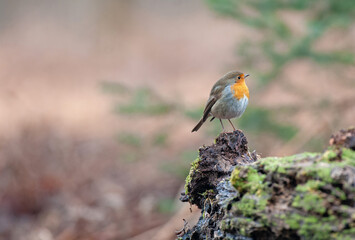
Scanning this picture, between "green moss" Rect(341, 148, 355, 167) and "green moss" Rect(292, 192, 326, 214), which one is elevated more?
"green moss" Rect(341, 148, 355, 167)

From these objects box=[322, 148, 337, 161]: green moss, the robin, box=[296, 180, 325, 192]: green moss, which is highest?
the robin

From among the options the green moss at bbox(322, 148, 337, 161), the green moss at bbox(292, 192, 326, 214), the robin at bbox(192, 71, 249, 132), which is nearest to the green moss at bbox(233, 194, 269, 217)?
the green moss at bbox(292, 192, 326, 214)

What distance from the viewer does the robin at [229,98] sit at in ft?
13.7

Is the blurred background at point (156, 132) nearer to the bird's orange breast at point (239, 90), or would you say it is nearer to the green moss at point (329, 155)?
the bird's orange breast at point (239, 90)

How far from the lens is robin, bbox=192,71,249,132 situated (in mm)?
4188

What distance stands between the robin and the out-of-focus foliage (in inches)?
127

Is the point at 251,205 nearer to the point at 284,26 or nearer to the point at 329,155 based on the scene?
the point at 329,155

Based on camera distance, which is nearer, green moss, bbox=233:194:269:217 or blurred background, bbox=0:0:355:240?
green moss, bbox=233:194:269:217

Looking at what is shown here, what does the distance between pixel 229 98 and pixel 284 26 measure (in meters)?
3.72

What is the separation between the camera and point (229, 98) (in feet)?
13.7

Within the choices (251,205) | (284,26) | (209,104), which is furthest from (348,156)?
(284,26)

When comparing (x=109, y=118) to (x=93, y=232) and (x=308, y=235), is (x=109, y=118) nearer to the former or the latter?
(x=93, y=232)

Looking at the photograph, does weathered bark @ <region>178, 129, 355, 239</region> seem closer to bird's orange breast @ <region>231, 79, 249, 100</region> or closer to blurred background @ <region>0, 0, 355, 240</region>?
bird's orange breast @ <region>231, 79, 249, 100</region>

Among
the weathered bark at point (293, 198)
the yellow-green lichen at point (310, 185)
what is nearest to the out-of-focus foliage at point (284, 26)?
the weathered bark at point (293, 198)
